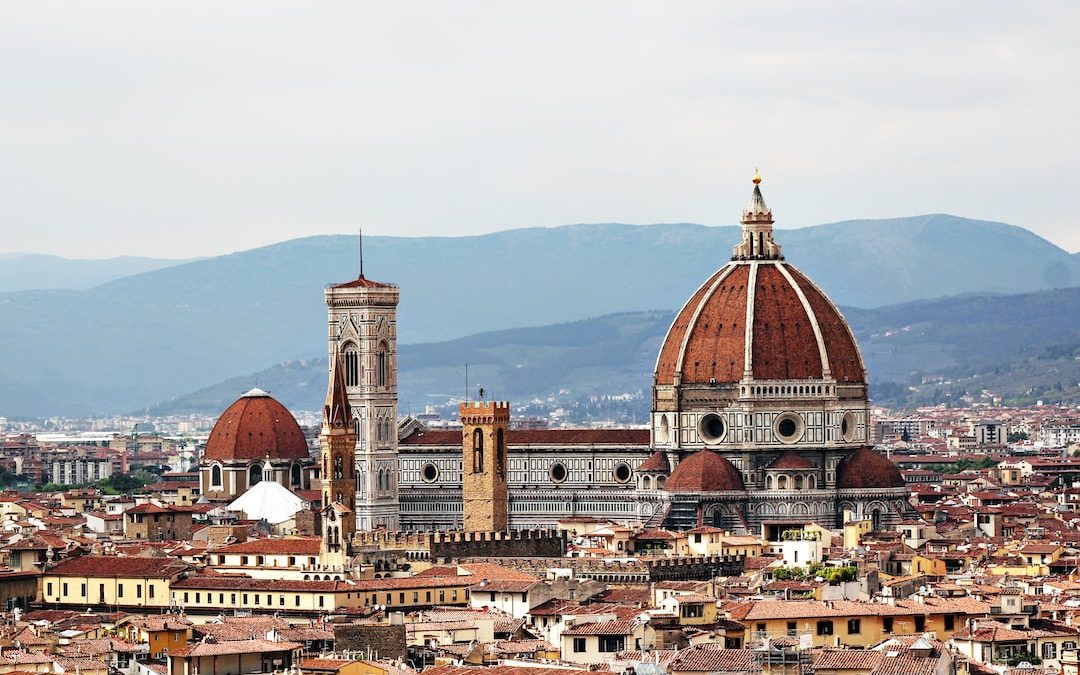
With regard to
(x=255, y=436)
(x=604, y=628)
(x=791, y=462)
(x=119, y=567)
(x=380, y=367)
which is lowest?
(x=604, y=628)

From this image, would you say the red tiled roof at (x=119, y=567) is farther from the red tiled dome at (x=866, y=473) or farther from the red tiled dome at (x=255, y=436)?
the red tiled dome at (x=255, y=436)

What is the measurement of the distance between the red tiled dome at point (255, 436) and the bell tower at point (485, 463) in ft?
85.4

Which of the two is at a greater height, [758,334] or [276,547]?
[758,334]

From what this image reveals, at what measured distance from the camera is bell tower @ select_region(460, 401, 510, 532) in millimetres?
113062

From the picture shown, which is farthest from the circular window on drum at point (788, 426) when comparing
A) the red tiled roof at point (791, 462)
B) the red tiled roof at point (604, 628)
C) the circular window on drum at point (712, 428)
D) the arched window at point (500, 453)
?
the red tiled roof at point (604, 628)

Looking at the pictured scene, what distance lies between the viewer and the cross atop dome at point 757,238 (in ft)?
407

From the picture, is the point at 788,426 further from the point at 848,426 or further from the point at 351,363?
the point at 351,363

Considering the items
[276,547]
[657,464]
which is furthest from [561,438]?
[276,547]

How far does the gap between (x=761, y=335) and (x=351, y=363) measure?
1733 centimetres

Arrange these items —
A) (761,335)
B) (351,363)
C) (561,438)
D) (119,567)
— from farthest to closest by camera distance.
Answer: (351,363)
(561,438)
(761,335)
(119,567)

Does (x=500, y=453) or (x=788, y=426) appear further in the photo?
(x=788, y=426)

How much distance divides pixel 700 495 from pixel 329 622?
50100 mm

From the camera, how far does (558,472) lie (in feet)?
410

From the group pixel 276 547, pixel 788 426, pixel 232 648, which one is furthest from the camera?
pixel 788 426
